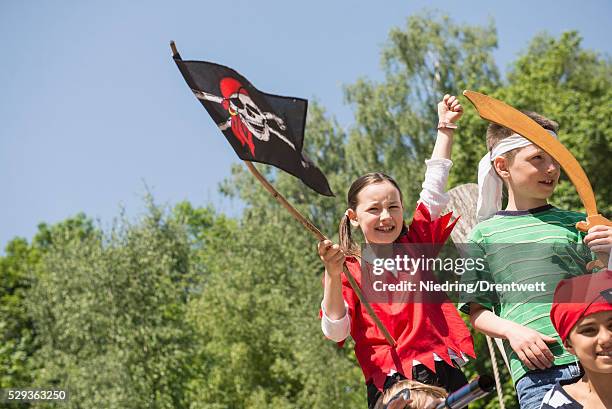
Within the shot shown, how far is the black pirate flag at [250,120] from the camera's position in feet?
11.8

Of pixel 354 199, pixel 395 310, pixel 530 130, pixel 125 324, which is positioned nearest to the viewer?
pixel 530 130

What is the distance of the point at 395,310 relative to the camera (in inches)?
148

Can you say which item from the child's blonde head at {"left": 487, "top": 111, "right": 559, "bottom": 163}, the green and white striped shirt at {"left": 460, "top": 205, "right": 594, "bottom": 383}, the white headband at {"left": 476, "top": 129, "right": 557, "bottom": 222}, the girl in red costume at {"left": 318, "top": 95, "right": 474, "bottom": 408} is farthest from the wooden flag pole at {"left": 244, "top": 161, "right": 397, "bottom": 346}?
the child's blonde head at {"left": 487, "top": 111, "right": 559, "bottom": 163}

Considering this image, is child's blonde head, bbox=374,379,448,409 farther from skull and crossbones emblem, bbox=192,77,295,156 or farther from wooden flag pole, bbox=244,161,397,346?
skull and crossbones emblem, bbox=192,77,295,156

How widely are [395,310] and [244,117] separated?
1.01m

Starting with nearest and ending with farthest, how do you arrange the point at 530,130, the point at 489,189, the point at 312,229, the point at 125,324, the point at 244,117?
the point at 312,229 → the point at 530,130 → the point at 244,117 → the point at 489,189 → the point at 125,324

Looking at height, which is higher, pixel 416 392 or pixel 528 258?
pixel 528 258

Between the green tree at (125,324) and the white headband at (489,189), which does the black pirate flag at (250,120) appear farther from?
the green tree at (125,324)

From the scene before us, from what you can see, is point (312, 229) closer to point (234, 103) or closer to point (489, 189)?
point (234, 103)

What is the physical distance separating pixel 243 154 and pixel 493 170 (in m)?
1.10

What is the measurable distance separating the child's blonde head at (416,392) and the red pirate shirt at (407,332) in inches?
3.1

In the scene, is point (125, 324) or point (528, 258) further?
point (125, 324)

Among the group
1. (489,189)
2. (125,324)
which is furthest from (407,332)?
(125,324)

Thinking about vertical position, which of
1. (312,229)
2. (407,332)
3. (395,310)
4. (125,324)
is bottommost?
(407,332)
